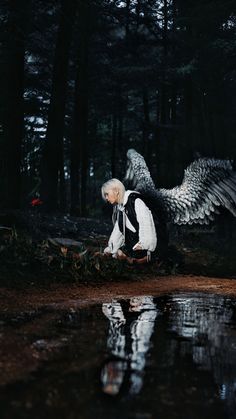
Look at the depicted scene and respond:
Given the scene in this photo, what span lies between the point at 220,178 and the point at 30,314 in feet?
16.5

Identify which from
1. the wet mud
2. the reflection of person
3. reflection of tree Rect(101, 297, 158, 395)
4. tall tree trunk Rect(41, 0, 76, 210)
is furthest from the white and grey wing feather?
tall tree trunk Rect(41, 0, 76, 210)

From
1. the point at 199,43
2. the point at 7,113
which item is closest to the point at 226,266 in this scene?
the point at 7,113

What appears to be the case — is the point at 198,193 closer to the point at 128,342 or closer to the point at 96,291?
the point at 96,291

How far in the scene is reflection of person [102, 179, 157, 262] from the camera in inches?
282

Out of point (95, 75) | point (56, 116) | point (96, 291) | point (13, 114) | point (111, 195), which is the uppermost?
point (95, 75)

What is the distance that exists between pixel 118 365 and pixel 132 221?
478cm

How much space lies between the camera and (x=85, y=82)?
22.3 metres

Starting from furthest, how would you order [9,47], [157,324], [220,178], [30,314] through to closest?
1. [9,47]
2. [220,178]
3. [30,314]
4. [157,324]

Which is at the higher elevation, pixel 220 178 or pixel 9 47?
pixel 9 47

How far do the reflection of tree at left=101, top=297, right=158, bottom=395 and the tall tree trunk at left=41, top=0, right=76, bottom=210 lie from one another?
36.3 feet

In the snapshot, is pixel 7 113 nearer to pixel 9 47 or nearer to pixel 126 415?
pixel 9 47

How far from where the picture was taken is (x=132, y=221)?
287 inches

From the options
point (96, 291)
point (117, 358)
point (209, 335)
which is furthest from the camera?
point (96, 291)

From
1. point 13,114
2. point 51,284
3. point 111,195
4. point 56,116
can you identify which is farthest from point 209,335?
point 56,116
